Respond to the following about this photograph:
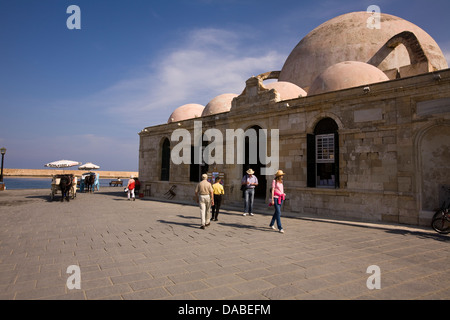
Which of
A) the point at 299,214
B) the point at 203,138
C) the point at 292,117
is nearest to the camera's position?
the point at 299,214

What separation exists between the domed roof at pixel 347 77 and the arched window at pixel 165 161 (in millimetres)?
10879

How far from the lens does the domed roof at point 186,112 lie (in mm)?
21147

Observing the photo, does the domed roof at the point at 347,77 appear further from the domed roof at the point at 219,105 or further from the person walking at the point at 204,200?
the person walking at the point at 204,200

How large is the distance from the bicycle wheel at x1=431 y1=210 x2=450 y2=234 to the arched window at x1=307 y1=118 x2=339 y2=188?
3.40m

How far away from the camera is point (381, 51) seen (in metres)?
14.5

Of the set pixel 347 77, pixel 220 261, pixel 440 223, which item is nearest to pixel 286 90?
pixel 347 77

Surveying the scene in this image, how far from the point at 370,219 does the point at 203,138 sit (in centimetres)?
997

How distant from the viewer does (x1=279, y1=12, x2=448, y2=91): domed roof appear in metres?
15.0

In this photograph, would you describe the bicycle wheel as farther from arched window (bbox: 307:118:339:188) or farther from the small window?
the small window

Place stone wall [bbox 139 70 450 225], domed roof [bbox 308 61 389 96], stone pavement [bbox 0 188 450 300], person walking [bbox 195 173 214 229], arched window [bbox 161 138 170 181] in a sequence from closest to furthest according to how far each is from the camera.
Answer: stone pavement [bbox 0 188 450 300] < person walking [bbox 195 173 214 229] < stone wall [bbox 139 70 450 225] < domed roof [bbox 308 61 389 96] < arched window [bbox 161 138 170 181]

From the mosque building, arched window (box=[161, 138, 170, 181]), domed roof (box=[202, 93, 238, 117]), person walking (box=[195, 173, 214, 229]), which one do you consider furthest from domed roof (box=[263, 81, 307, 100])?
arched window (box=[161, 138, 170, 181])

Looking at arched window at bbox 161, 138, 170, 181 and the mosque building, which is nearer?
the mosque building
